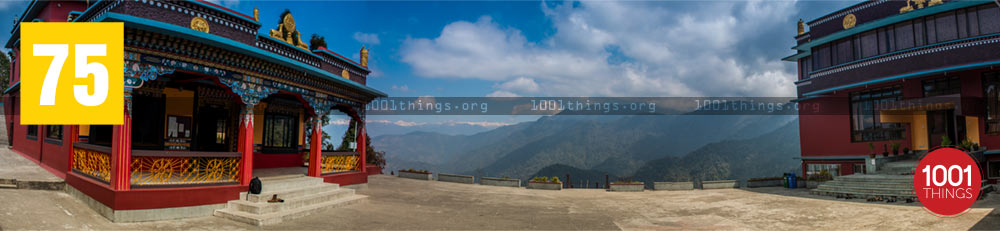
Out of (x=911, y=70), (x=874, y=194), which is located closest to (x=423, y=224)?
(x=874, y=194)

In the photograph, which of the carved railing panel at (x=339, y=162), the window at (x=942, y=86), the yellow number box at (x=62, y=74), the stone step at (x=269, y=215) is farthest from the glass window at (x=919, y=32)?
the yellow number box at (x=62, y=74)

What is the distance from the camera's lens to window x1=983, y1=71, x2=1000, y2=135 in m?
16.7

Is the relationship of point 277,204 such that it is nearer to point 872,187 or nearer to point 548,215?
point 548,215

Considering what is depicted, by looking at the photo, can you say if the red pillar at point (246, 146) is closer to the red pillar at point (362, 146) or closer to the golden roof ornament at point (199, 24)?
the golden roof ornament at point (199, 24)

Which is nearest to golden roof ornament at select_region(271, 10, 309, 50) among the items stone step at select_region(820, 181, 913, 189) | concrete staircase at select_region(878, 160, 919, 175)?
stone step at select_region(820, 181, 913, 189)

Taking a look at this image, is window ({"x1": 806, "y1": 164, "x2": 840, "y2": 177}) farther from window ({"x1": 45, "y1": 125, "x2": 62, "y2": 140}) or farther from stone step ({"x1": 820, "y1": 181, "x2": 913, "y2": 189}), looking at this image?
window ({"x1": 45, "y1": 125, "x2": 62, "y2": 140})

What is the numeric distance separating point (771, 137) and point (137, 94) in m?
166

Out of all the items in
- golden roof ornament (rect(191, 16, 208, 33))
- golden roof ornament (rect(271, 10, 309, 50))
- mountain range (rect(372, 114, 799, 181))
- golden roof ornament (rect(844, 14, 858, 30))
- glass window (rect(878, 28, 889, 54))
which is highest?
golden roof ornament (rect(844, 14, 858, 30))

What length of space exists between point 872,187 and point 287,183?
62.1ft

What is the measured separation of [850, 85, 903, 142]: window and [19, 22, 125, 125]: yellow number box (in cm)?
2814

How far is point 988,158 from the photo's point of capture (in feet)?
55.7

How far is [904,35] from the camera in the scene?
19797 mm

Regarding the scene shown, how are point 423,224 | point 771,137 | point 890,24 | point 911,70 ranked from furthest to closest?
point 771,137 → point 890,24 → point 911,70 → point 423,224

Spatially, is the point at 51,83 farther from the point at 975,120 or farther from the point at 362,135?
the point at 975,120
